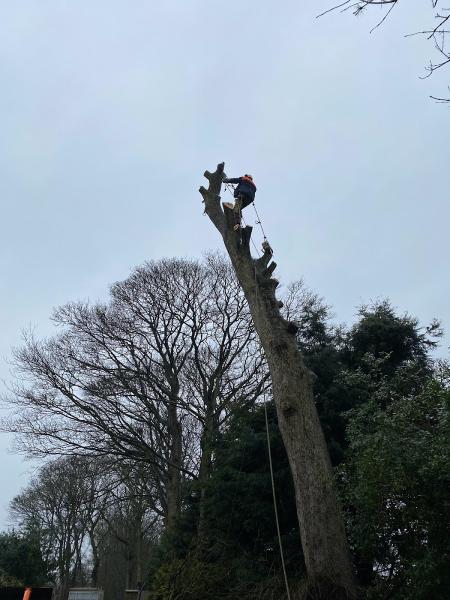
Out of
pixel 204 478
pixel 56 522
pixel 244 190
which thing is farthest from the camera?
pixel 56 522

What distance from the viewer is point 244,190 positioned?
9414 mm

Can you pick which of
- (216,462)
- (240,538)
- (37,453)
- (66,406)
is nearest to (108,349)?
(66,406)

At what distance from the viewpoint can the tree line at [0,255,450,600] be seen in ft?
19.6

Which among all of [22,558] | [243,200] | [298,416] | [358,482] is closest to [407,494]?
[358,482]

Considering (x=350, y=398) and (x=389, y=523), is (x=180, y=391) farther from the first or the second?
(x=389, y=523)

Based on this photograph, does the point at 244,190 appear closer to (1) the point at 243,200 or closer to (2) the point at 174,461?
(1) the point at 243,200

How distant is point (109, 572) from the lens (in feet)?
126

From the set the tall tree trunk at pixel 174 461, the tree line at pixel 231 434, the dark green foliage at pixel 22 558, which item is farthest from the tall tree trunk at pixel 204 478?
the dark green foliage at pixel 22 558

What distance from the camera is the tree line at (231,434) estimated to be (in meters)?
5.97

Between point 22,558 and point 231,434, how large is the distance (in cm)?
1548

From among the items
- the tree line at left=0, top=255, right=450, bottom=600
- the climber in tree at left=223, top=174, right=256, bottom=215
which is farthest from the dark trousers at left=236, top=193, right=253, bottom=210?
the tree line at left=0, top=255, right=450, bottom=600

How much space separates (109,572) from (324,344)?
33.8 m

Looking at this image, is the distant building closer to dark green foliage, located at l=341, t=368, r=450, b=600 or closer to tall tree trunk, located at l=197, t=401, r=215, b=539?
tall tree trunk, located at l=197, t=401, r=215, b=539

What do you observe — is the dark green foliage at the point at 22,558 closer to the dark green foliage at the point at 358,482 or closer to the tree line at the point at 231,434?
the tree line at the point at 231,434
